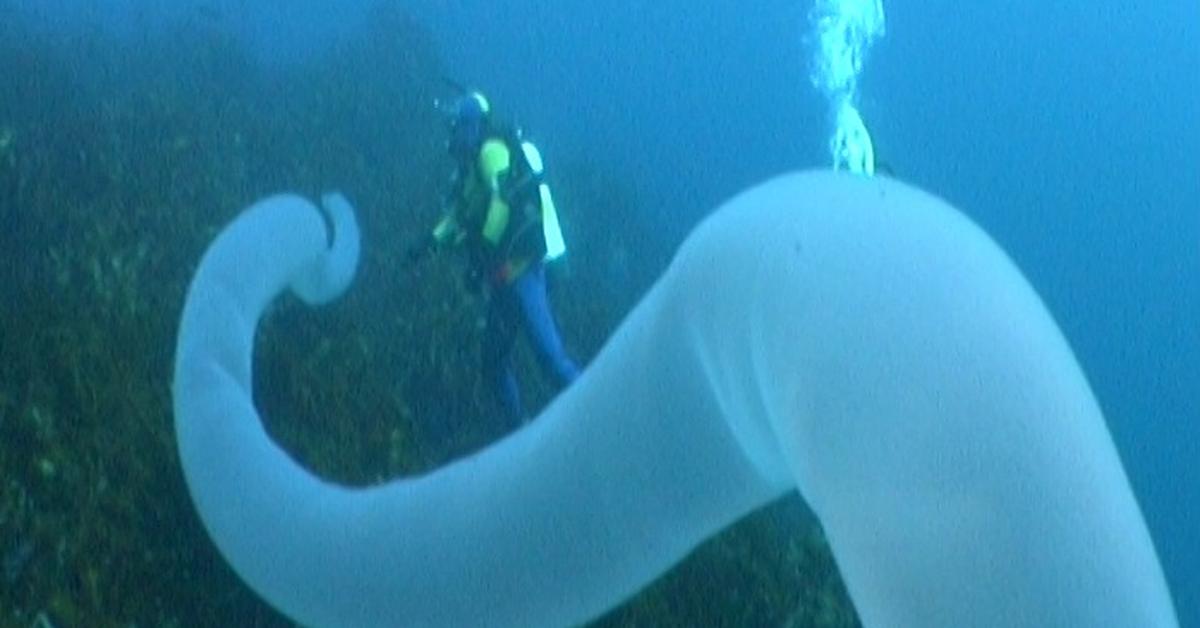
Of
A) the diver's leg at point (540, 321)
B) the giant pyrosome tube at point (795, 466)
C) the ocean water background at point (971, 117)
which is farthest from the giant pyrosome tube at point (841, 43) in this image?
the giant pyrosome tube at point (795, 466)

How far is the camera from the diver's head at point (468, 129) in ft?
21.0

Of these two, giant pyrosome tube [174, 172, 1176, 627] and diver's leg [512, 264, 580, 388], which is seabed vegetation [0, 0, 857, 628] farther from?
giant pyrosome tube [174, 172, 1176, 627]

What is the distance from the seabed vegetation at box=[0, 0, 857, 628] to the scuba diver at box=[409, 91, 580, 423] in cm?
87

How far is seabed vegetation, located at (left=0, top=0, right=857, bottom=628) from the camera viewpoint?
5.23 meters

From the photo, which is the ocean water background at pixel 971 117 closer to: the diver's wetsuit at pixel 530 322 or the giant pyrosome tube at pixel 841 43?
the giant pyrosome tube at pixel 841 43

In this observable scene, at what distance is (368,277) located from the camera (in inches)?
380

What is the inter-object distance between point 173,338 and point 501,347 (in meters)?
1.60

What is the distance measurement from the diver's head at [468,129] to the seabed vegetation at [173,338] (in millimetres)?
1400

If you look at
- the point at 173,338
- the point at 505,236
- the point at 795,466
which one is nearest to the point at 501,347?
the point at 505,236

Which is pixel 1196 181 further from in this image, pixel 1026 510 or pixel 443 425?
pixel 1026 510

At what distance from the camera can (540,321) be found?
6.82 meters

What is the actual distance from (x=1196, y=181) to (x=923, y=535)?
22.0 metres

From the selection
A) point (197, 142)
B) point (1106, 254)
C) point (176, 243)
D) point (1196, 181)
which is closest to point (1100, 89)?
point (1196, 181)

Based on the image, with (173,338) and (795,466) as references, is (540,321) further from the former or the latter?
(795,466)
